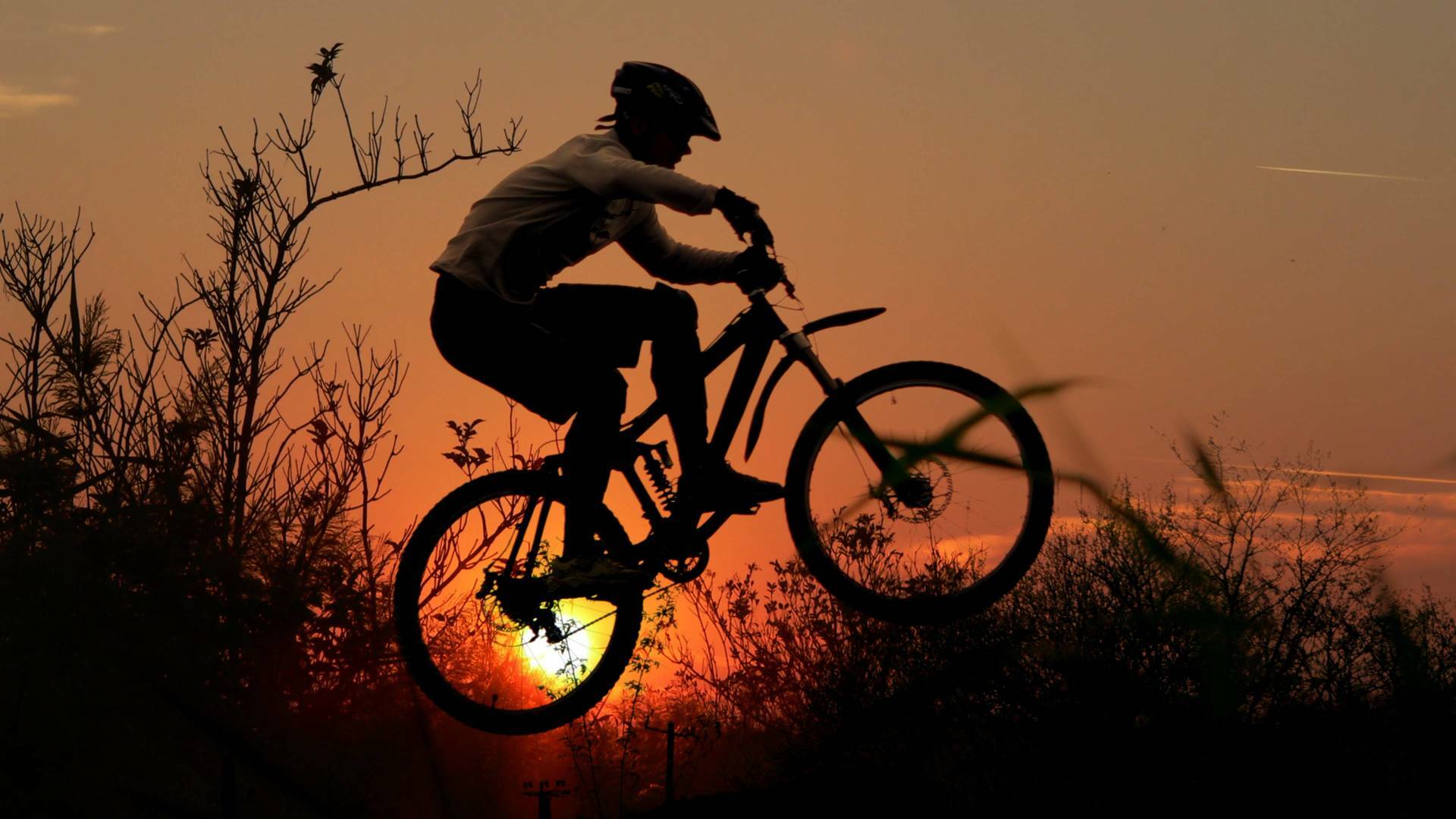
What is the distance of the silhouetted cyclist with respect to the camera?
5.67 metres

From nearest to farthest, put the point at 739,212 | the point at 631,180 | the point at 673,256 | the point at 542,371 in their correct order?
1. the point at 739,212
2. the point at 631,180
3. the point at 542,371
4. the point at 673,256

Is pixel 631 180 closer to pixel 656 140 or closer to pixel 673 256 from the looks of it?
pixel 656 140

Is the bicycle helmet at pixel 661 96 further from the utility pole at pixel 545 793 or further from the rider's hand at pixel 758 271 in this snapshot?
the utility pole at pixel 545 793

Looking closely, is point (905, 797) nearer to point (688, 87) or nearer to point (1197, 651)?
point (1197, 651)

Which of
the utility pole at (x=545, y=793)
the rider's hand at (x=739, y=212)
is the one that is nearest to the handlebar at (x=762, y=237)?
the rider's hand at (x=739, y=212)

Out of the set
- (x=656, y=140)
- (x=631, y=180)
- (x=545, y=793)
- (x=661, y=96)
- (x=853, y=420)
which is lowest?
(x=853, y=420)

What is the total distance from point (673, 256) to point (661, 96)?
90 centimetres

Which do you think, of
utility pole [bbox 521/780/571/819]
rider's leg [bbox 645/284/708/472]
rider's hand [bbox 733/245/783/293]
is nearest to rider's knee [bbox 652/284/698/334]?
rider's leg [bbox 645/284/708/472]

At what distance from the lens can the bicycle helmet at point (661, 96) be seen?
5.83 metres

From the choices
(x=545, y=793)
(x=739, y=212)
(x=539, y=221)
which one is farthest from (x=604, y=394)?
(x=545, y=793)

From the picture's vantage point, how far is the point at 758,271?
5699 mm

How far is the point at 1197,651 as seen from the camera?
24.7m

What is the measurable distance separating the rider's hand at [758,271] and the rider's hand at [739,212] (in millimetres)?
174

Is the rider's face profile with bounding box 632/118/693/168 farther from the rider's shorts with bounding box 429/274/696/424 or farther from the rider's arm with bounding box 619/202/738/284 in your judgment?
→ the rider's shorts with bounding box 429/274/696/424
